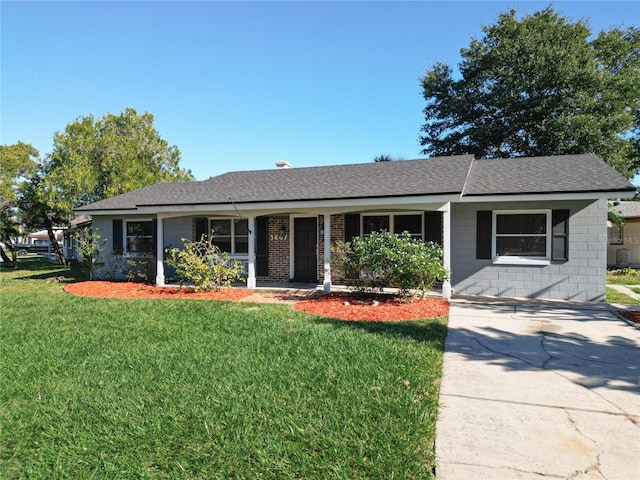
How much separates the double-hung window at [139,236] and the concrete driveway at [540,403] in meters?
11.9

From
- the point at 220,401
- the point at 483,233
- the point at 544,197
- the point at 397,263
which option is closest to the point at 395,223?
the point at 483,233

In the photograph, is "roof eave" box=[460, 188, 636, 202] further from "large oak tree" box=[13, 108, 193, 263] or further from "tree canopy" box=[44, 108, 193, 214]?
"tree canopy" box=[44, 108, 193, 214]

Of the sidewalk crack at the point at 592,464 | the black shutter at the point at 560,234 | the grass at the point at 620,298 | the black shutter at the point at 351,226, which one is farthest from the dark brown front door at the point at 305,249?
the sidewalk crack at the point at 592,464

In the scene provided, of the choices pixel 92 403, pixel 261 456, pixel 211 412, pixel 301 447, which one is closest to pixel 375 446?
pixel 301 447

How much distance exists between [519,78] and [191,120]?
59.5ft

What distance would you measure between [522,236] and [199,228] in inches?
419

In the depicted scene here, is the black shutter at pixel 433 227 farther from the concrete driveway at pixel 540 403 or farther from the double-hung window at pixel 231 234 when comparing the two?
the double-hung window at pixel 231 234

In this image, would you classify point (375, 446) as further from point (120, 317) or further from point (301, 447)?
point (120, 317)

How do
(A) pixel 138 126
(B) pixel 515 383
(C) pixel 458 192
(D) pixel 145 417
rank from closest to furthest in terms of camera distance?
(D) pixel 145 417, (B) pixel 515 383, (C) pixel 458 192, (A) pixel 138 126

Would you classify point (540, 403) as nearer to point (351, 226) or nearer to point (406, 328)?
point (406, 328)

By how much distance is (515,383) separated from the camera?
164 inches

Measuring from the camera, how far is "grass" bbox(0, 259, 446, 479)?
8.93ft

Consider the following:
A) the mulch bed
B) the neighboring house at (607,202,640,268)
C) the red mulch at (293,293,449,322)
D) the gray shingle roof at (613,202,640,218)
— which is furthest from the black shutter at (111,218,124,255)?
the gray shingle roof at (613,202,640,218)

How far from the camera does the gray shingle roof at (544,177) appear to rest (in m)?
9.21
